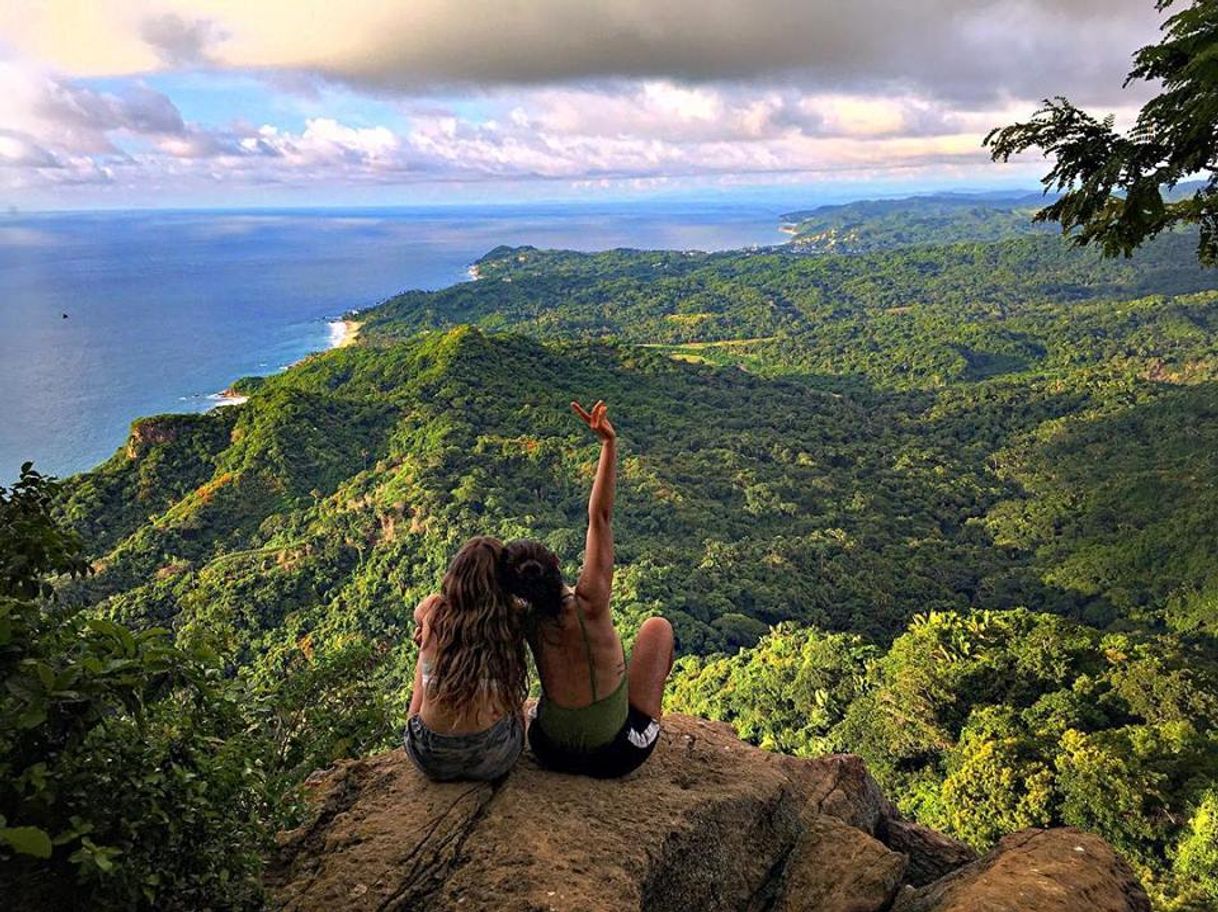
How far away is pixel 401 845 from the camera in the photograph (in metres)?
4.17

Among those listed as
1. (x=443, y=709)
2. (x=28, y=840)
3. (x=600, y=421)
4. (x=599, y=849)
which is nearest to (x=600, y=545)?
(x=600, y=421)

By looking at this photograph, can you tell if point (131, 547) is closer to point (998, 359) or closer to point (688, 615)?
point (688, 615)

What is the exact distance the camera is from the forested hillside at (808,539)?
17.5 meters

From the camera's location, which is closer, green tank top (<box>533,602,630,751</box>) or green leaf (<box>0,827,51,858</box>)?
green leaf (<box>0,827,51,858</box>)

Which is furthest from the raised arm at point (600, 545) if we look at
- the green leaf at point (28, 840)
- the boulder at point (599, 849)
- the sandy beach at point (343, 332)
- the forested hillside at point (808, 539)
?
the sandy beach at point (343, 332)

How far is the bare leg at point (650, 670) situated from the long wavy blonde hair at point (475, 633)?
104 centimetres

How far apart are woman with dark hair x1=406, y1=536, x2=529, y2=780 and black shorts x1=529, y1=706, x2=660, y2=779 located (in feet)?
0.82

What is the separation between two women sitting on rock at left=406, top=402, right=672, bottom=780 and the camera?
425 centimetres

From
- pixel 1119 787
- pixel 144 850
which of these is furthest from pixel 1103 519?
pixel 144 850

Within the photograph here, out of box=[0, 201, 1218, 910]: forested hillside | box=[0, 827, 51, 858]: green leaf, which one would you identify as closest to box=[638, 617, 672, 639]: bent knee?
box=[0, 201, 1218, 910]: forested hillside

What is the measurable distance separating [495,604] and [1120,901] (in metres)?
3.79

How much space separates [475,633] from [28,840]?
244 cm

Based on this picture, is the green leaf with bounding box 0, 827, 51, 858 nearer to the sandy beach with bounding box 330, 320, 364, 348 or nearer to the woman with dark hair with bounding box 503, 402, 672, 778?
the woman with dark hair with bounding box 503, 402, 672, 778

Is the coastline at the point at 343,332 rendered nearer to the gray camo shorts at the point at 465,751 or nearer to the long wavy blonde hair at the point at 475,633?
the gray camo shorts at the point at 465,751
